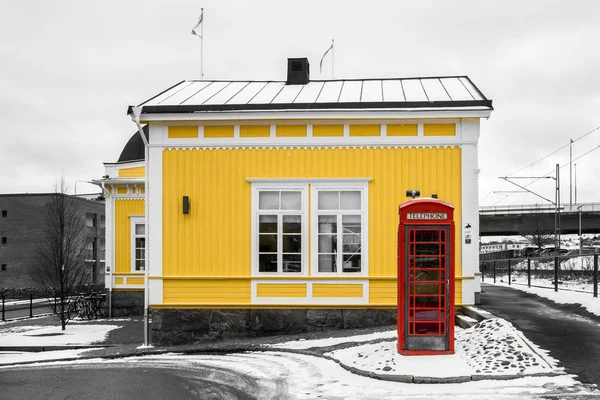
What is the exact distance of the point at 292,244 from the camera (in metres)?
14.2

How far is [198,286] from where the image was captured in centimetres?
1434

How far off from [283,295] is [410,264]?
4.77 meters

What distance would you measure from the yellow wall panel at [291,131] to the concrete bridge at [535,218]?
47609 mm

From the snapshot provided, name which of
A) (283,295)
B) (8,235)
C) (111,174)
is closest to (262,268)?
(283,295)

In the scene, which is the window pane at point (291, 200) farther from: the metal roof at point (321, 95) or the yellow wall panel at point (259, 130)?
the metal roof at point (321, 95)

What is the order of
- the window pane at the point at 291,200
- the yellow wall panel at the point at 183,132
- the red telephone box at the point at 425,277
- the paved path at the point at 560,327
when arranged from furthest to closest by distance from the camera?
the yellow wall panel at the point at 183,132
the window pane at the point at 291,200
the red telephone box at the point at 425,277
the paved path at the point at 560,327

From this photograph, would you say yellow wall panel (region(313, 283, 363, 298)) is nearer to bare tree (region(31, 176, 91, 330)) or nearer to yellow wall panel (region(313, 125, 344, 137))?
yellow wall panel (region(313, 125, 344, 137))

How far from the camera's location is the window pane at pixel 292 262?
14195 mm

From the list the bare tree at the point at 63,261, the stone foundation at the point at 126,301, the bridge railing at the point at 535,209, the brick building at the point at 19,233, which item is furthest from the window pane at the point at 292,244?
the bridge railing at the point at 535,209

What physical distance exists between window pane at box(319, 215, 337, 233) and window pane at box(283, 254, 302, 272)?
80 cm

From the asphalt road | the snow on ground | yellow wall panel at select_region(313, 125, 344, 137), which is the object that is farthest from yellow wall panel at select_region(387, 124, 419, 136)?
the asphalt road

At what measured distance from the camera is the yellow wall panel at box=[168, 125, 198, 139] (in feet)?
47.6

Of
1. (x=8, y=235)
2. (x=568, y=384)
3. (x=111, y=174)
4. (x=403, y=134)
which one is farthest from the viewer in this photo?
(x=8, y=235)

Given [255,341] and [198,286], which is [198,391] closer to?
[255,341]
